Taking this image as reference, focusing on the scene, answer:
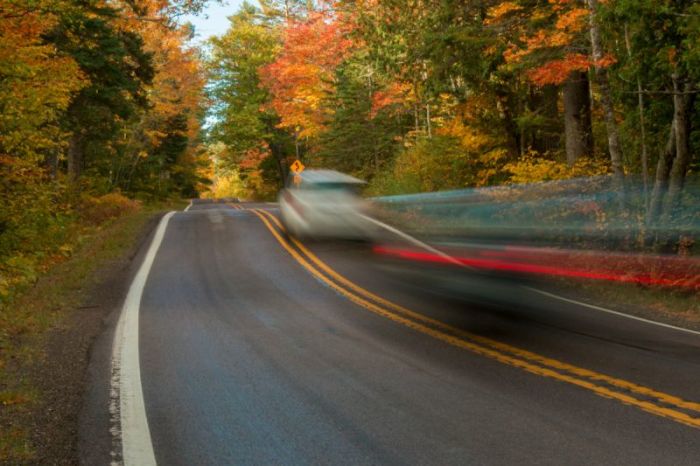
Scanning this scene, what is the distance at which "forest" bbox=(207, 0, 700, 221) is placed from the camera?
42.9 ft

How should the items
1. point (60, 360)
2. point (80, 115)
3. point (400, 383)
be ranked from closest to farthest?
point (400, 383)
point (60, 360)
point (80, 115)

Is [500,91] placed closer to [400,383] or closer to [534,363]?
[534,363]

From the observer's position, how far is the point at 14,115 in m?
13.2

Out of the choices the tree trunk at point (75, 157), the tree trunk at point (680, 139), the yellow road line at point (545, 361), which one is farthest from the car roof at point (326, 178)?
the tree trunk at point (75, 157)

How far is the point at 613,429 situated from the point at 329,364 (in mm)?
3148

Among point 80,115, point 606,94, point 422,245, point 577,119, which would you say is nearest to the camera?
point 422,245

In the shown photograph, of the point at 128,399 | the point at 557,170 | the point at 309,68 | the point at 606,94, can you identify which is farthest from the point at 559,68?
the point at 309,68

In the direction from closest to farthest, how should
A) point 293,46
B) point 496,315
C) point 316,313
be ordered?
point 496,315 → point 316,313 → point 293,46

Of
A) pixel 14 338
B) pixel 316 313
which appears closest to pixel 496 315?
pixel 316 313

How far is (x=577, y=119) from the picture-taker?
18859 millimetres

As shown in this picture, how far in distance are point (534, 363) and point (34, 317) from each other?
7471 millimetres

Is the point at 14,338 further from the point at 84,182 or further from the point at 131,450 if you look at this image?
the point at 84,182

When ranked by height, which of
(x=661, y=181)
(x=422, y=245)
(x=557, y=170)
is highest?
(x=557, y=170)

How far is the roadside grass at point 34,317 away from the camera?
549 cm
